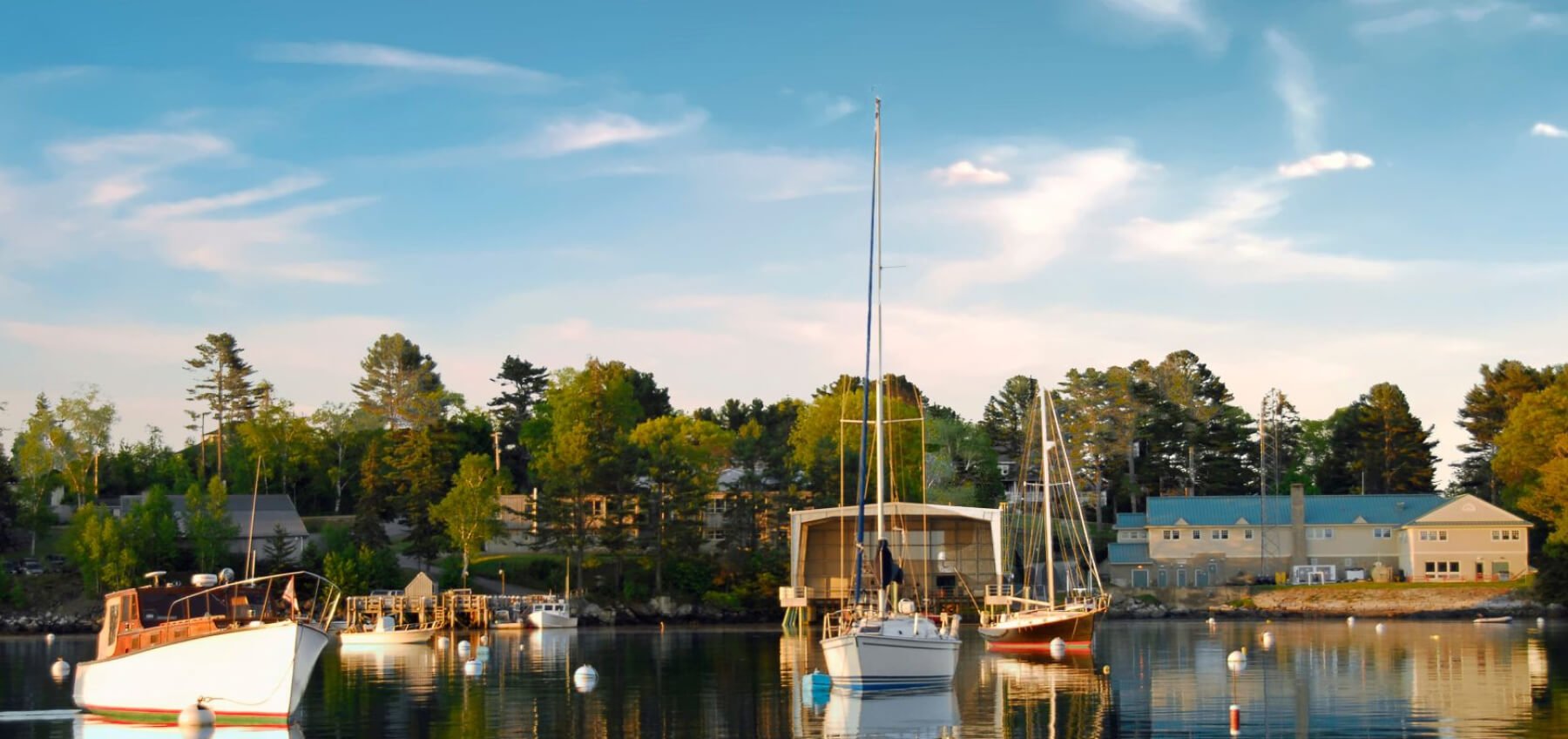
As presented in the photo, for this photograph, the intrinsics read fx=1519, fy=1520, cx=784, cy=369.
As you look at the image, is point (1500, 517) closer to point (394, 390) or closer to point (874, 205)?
point (874, 205)

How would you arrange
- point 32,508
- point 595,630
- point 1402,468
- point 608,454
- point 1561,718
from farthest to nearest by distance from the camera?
point 1402,468 < point 32,508 < point 608,454 < point 595,630 < point 1561,718

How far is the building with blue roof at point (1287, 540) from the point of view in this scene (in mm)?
104312

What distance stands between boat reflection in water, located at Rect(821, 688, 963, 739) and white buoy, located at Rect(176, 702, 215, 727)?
14.2 meters

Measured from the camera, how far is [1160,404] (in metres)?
129

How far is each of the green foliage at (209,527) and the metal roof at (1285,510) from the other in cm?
6343

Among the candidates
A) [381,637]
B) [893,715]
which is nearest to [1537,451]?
[381,637]

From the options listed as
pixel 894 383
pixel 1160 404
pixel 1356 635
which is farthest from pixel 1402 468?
pixel 1356 635

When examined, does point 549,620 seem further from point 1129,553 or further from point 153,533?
point 1129,553

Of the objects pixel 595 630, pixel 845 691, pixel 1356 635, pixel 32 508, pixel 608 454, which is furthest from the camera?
pixel 32 508

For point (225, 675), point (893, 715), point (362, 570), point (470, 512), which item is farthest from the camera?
point (470, 512)

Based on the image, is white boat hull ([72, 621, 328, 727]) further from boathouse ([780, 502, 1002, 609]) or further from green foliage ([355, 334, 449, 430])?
green foliage ([355, 334, 449, 430])

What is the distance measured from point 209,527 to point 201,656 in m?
66.4

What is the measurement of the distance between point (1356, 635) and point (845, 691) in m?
41.7

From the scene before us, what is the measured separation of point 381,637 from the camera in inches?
3024
